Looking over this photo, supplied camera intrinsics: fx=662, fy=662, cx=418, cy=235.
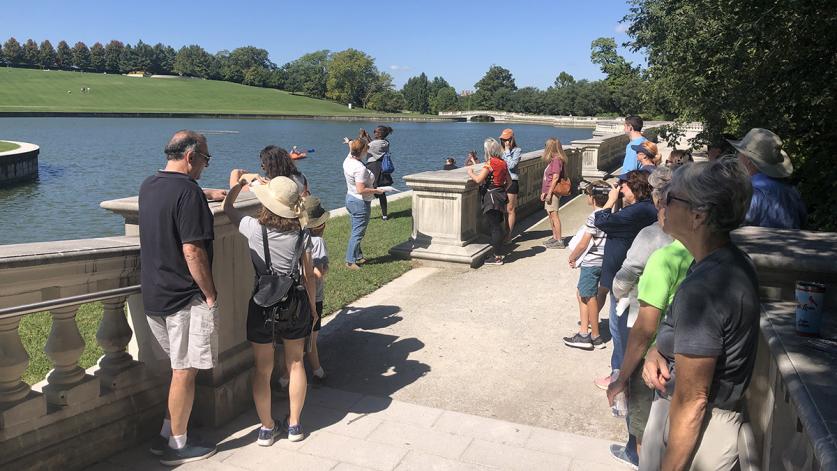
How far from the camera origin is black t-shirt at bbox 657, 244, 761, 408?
223 cm

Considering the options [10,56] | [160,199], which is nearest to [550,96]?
[10,56]

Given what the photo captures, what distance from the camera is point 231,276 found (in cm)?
448

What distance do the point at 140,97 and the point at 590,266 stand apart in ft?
427

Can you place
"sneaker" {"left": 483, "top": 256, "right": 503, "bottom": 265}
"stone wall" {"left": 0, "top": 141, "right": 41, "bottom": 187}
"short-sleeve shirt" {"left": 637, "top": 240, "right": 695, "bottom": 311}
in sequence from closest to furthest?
"short-sleeve shirt" {"left": 637, "top": 240, "right": 695, "bottom": 311}, "sneaker" {"left": 483, "top": 256, "right": 503, "bottom": 265}, "stone wall" {"left": 0, "top": 141, "right": 41, "bottom": 187}

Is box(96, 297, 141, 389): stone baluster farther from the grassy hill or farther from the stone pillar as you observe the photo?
the grassy hill

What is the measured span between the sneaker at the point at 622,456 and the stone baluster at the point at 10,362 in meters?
3.40

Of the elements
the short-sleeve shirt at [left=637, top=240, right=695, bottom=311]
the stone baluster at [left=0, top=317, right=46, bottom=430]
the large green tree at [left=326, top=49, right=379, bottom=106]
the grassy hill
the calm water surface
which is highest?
the large green tree at [left=326, top=49, right=379, bottom=106]

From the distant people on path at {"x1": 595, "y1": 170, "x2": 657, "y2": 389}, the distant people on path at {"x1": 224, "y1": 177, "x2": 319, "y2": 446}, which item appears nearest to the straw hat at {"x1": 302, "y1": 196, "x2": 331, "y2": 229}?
the distant people on path at {"x1": 224, "y1": 177, "x2": 319, "y2": 446}

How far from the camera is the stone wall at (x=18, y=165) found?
2633 cm

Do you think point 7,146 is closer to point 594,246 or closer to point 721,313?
point 594,246

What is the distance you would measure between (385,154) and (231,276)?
8090 mm

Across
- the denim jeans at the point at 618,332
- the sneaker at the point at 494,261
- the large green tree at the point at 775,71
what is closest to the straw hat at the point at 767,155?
the denim jeans at the point at 618,332

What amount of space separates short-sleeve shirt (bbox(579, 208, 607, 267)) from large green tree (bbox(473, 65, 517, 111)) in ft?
506

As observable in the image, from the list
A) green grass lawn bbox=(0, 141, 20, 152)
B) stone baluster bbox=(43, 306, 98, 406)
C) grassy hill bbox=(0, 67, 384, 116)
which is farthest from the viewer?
grassy hill bbox=(0, 67, 384, 116)
